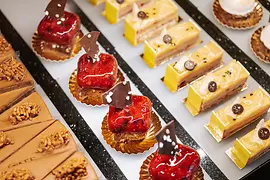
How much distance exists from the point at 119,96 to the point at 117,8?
1.10 m

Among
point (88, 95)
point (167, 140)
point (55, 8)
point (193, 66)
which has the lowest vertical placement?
point (193, 66)

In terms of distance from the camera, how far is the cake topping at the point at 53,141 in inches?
142

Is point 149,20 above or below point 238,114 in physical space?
above

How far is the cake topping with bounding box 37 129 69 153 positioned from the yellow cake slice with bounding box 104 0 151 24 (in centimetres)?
125

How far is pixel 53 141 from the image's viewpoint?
3639mm

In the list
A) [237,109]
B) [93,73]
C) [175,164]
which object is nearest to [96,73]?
[93,73]

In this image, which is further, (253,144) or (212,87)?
(212,87)

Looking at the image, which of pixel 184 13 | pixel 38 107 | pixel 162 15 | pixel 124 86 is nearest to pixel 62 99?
pixel 38 107

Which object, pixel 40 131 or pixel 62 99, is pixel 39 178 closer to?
pixel 40 131

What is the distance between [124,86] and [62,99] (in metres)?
0.72

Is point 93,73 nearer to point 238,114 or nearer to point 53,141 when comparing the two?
point 53,141

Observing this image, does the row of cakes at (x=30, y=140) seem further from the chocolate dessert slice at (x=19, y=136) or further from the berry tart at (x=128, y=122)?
the berry tart at (x=128, y=122)

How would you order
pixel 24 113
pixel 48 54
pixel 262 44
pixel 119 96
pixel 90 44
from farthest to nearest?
pixel 262 44 → pixel 48 54 → pixel 90 44 → pixel 24 113 → pixel 119 96

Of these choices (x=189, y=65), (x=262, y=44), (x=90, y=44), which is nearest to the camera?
(x=90, y=44)
